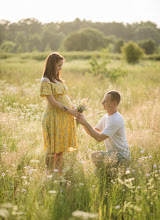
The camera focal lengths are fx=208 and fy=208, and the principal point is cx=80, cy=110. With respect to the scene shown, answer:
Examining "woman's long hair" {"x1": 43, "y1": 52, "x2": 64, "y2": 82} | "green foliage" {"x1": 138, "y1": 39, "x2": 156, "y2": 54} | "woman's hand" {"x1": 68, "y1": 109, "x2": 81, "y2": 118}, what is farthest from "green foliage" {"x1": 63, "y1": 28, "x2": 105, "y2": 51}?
"woman's hand" {"x1": 68, "y1": 109, "x2": 81, "y2": 118}

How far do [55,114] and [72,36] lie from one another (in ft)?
215

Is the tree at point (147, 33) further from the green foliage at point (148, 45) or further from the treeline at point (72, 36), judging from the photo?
the green foliage at point (148, 45)

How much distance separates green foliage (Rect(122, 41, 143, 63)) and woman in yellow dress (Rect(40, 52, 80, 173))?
28024 mm

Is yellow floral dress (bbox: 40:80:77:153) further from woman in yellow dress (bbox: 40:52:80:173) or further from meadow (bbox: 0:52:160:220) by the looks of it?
meadow (bbox: 0:52:160:220)

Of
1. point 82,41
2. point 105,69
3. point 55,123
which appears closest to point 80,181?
point 55,123

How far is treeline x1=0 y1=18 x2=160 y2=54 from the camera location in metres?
59.2

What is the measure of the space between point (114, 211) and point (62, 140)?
4.24ft

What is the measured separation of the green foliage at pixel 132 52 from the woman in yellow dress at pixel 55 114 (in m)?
28.0

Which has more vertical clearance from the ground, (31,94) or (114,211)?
(31,94)

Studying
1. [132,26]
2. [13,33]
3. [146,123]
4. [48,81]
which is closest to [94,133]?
[48,81]

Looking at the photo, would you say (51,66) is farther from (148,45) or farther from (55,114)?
(148,45)

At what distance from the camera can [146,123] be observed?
188 inches

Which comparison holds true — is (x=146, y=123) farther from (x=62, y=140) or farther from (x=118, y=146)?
(x=62, y=140)

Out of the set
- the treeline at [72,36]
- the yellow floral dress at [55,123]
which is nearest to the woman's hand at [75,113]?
the yellow floral dress at [55,123]
